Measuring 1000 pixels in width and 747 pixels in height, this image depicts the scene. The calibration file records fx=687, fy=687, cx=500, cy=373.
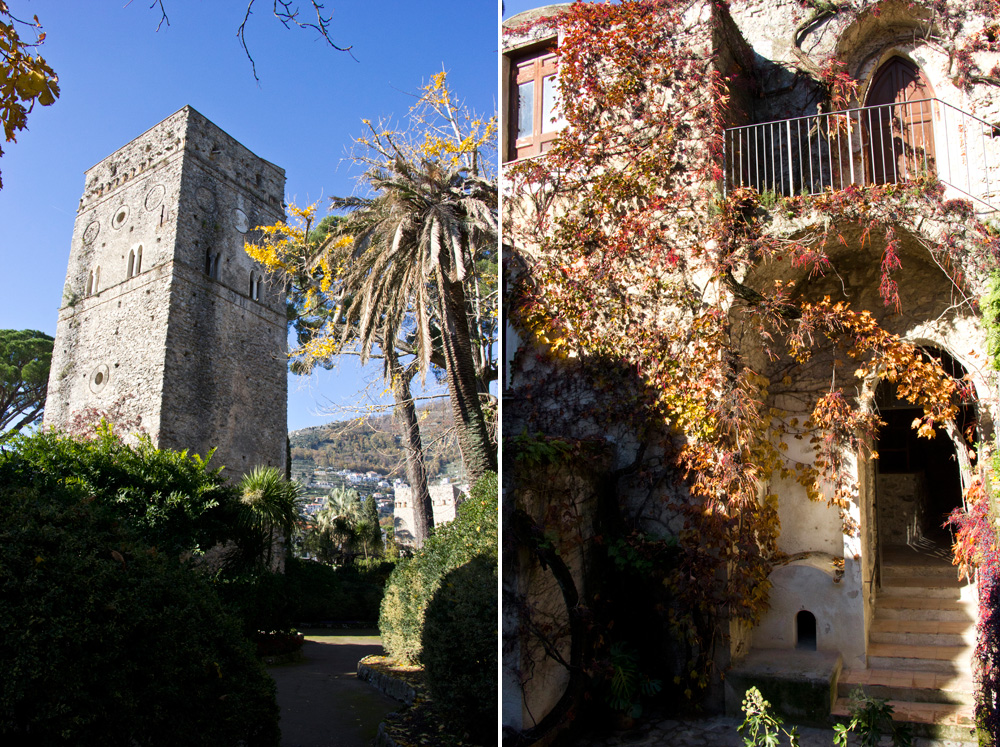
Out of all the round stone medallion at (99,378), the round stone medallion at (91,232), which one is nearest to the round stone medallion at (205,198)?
the round stone medallion at (91,232)

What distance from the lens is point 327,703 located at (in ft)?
24.6

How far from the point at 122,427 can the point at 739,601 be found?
19.8m

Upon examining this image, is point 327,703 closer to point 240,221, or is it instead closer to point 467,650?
point 467,650

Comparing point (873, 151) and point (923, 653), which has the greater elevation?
point (873, 151)

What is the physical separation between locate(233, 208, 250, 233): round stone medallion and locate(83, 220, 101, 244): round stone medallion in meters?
4.88

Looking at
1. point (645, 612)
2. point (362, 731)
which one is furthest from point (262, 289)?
point (645, 612)

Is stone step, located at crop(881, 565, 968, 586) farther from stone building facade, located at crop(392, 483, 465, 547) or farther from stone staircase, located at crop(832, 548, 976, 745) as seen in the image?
stone building facade, located at crop(392, 483, 465, 547)

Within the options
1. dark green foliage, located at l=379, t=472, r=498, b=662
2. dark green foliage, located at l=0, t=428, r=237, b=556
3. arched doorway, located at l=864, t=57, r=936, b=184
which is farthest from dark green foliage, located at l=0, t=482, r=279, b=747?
arched doorway, located at l=864, t=57, r=936, b=184

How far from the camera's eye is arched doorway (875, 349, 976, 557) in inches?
376

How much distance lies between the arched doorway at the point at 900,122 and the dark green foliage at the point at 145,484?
9.09 m

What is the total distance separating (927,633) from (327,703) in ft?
19.5

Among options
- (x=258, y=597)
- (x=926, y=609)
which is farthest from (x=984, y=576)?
(x=258, y=597)

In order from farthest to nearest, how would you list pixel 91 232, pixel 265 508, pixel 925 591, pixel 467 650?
pixel 91 232 < pixel 265 508 < pixel 925 591 < pixel 467 650

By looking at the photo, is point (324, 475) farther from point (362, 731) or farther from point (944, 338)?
point (944, 338)
